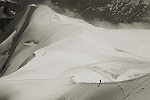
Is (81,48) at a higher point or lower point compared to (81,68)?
lower

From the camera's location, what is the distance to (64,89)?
3180 millimetres

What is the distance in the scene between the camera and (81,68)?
3828 mm

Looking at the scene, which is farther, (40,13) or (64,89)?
(40,13)

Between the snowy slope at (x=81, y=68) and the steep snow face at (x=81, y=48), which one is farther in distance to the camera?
the steep snow face at (x=81, y=48)

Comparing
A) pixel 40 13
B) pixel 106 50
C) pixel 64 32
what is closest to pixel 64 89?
pixel 106 50

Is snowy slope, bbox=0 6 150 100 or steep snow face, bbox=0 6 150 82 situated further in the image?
steep snow face, bbox=0 6 150 82

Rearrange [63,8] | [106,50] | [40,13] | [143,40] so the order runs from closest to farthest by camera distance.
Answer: [106,50] → [143,40] → [40,13] → [63,8]

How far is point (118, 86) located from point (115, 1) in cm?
1222

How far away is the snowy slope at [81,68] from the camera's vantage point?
3.07 m

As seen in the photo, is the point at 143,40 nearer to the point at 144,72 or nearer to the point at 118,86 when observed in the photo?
the point at 144,72

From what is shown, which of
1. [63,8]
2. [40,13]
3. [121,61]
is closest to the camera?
[121,61]

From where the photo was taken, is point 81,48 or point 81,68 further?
point 81,48

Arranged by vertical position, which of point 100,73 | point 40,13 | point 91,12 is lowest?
point 91,12

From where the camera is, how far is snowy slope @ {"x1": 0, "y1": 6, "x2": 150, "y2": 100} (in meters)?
3.07
